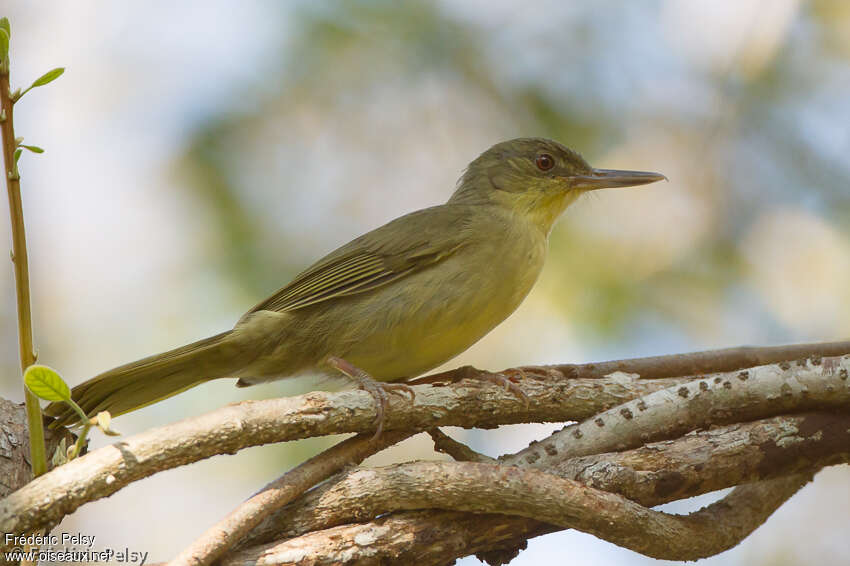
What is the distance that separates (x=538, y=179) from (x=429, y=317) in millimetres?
1378

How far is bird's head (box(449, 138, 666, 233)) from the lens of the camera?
4.76 m

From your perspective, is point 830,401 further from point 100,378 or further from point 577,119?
point 577,119

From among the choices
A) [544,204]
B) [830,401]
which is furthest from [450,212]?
[830,401]

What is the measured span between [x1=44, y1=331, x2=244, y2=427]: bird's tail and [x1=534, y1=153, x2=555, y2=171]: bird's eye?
6.53ft


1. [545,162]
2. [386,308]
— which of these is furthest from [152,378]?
[545,162]

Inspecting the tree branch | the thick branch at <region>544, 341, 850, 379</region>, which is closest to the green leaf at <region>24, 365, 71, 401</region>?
the tree branch

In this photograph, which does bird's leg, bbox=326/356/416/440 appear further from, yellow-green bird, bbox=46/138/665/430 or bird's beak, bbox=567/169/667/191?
bird's beak, bbox=567/169/667/191

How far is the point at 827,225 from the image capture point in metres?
5.99

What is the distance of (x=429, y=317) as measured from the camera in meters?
3.83

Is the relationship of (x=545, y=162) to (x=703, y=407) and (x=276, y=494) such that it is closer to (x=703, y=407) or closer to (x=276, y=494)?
(x=703, y=407)

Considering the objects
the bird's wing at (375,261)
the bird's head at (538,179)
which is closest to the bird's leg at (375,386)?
the bird's wing at (375,261)

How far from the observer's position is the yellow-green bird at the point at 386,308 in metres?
3.83

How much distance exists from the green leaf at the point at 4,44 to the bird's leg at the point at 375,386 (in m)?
1.24

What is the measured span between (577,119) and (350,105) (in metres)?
1.53
